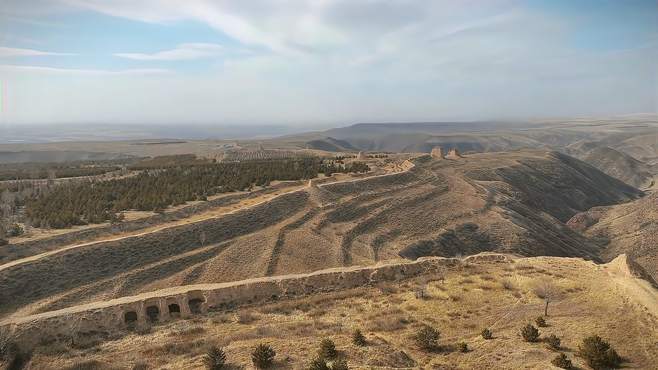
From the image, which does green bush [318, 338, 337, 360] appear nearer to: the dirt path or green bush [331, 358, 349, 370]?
green bush [331, 358, 349, 370]

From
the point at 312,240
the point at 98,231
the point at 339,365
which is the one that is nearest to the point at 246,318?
the point at 339,365

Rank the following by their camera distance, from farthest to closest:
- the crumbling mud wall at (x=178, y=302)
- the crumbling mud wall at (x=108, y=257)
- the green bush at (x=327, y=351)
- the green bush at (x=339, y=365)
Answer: the crumbling mud wall at (x=108, y=257), the crumbling mud wall at (x=178, y=302), the green bush at (x=327, y=351), the green bush at (x=339, y=365)

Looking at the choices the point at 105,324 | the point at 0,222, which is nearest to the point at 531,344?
the point at 105,324

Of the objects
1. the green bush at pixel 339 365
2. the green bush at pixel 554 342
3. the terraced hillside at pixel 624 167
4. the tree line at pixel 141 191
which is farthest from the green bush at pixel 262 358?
the terraced hillside at pixel 624 167

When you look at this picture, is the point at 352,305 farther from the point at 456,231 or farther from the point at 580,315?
the point at 456,231

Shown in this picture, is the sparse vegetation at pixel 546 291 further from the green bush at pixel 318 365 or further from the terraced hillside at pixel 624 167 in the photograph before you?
the terraced hillside at pixel 624 167

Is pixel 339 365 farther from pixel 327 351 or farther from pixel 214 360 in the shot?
pixel 214 360
